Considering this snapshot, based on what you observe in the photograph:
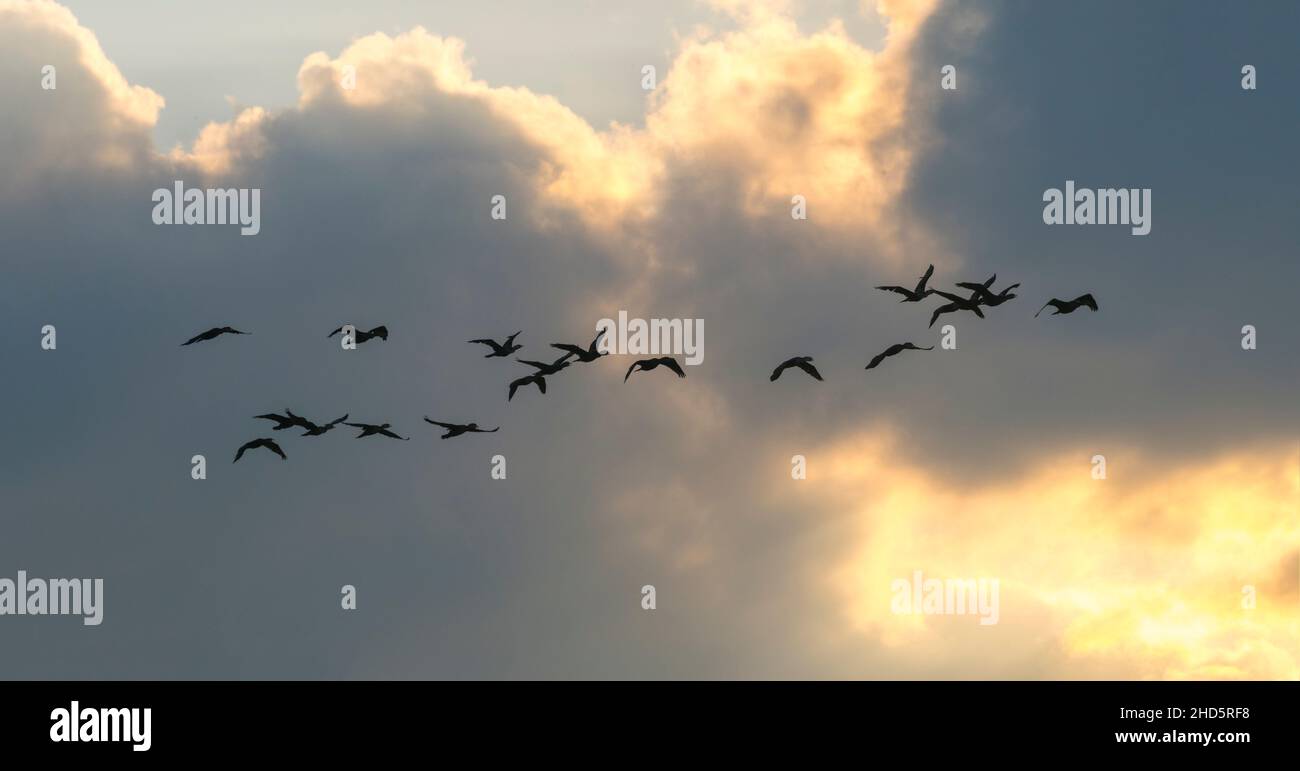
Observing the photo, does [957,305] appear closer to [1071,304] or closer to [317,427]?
[1071,304]

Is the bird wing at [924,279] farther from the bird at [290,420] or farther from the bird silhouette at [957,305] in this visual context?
the bird at [290,420]

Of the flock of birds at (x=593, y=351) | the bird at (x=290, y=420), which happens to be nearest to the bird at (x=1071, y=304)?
the flock of birds at (x=593, y=351)

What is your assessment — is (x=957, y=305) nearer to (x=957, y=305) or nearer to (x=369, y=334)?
(x=957, y=305)

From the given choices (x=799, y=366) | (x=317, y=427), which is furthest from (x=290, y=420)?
(x=799, y=366)

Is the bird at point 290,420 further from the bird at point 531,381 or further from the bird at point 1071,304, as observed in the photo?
the bird at point 1071,304

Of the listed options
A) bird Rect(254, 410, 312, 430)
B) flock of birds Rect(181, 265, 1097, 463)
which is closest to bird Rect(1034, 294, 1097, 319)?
flock of birds Rect(181, 265, 1097, 463)

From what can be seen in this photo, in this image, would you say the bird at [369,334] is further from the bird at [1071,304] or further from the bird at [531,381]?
the bird at [1071,304]

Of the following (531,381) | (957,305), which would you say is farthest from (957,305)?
(531,381)

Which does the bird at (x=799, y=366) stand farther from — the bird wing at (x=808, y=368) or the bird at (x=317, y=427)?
the bird at (x=317, y=427)

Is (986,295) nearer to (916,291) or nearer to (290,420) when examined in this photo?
(916,291)
